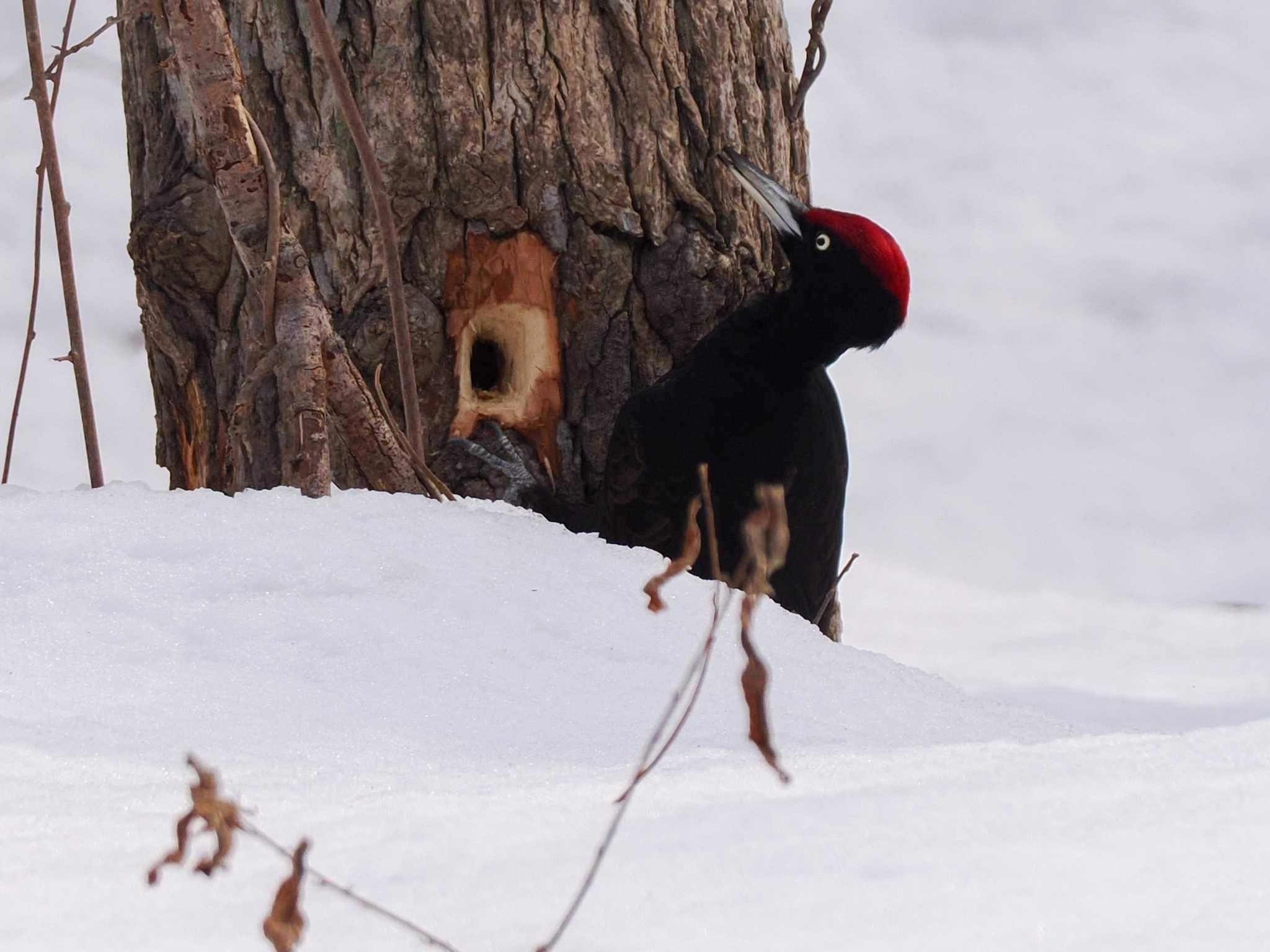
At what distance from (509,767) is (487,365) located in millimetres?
2003

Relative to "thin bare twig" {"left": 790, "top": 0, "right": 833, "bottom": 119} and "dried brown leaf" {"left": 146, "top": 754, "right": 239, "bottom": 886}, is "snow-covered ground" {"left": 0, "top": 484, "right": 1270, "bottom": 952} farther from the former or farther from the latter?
"thin bare twig" {"left": 790, "top": 0, "right": 833, "bottom": 119}

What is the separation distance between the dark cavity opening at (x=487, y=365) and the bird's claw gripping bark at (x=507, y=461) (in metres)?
0.14

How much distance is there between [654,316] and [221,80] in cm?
108

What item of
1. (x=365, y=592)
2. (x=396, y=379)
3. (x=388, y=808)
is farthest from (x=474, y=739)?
(x=396, y=379)

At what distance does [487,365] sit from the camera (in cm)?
322

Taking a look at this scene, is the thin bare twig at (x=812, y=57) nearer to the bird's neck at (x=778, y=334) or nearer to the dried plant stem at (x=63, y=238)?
the bird's neck at (x=778, y=334)

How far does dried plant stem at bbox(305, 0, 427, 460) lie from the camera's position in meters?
2.31

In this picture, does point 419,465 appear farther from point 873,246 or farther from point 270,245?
point 873,246

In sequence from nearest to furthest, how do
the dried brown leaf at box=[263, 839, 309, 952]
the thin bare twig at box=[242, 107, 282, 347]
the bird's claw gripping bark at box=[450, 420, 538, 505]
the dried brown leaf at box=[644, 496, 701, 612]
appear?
the dried brown leaf at box=[263, 839, 309, 952] → the dried brown leaf at box=[644, 496, 701, 612] → the thin bare twig at box=[242, 107, 282, 347] → the bird's claw gripping bark at box=[450, 420, 538, 505]

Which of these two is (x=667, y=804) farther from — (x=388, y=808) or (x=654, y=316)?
Answer: (x=654, y=316)

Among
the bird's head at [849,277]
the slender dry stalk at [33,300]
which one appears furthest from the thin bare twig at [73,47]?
the bird's head at [849,277]

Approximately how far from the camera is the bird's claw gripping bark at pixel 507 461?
304 cm

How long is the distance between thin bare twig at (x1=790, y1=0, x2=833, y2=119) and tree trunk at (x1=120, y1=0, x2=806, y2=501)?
6.4 inches

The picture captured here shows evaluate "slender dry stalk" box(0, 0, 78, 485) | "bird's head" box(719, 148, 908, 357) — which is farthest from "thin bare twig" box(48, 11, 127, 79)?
"bird's head" box(719, 148, 908, 357)
